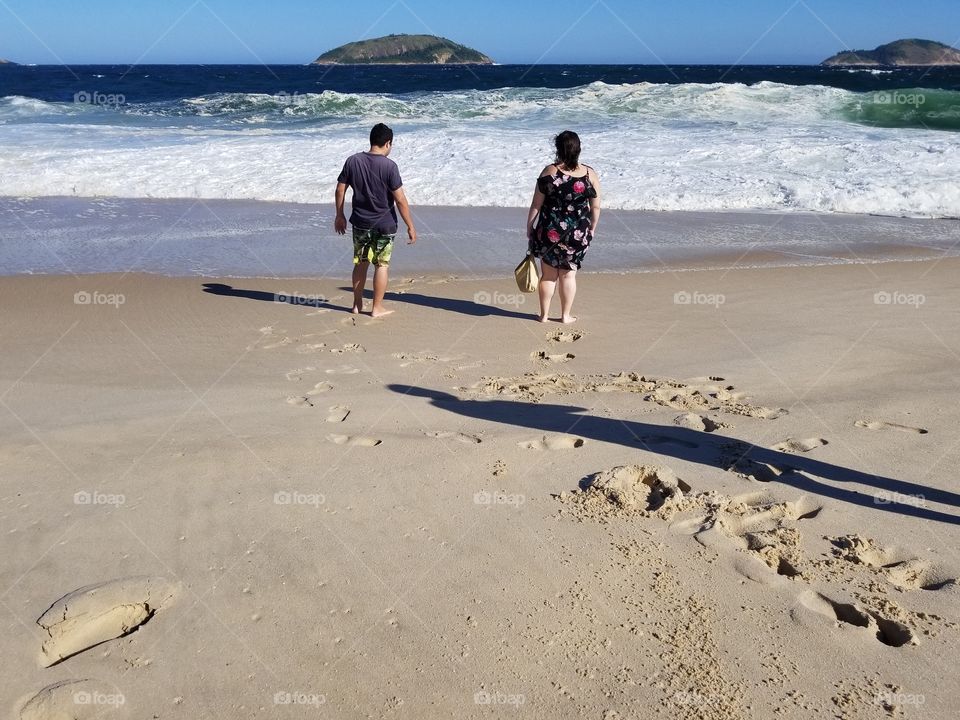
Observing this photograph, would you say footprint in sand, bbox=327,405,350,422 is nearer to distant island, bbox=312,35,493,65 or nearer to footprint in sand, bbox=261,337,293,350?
footprint in sand, bbox=261,337,293,350

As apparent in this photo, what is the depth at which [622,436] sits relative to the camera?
407 centimetres

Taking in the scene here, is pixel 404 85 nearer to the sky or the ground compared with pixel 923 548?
nearer to the sky

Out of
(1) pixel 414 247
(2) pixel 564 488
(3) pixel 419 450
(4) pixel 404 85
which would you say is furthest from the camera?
(4) pixel 404 85

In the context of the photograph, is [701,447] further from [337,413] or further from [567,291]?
[567,291]

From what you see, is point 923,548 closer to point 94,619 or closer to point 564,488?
point 564,488

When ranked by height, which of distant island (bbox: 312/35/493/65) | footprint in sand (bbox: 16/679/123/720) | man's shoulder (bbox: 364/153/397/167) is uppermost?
distant island (bbox: 312/35/493/65)

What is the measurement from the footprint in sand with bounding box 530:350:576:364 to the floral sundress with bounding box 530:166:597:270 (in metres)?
0.85

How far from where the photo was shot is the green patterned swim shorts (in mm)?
6348

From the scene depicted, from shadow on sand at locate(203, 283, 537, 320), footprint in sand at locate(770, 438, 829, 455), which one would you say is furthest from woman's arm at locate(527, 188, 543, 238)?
footprint in sand at locate(770, 438, 829, 455)

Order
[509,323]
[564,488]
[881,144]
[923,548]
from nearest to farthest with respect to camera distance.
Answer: [923,548] < [564,488] < [509,323] < [881,144]

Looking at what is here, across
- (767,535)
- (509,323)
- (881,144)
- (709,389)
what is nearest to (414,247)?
(509,323)

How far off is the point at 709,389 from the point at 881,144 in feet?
37.9

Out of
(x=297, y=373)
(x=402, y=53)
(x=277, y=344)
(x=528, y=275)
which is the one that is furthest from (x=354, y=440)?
(x=402, y=53)

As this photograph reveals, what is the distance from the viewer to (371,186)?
619cm
